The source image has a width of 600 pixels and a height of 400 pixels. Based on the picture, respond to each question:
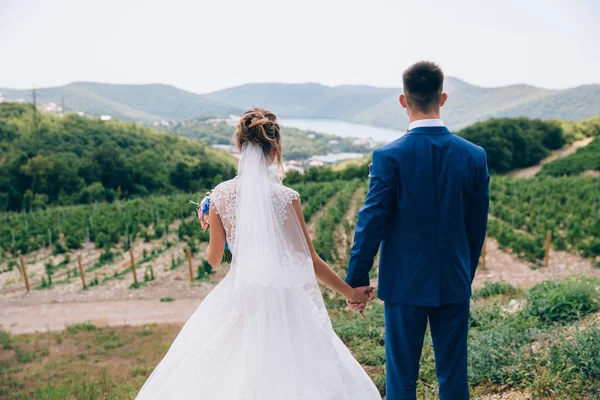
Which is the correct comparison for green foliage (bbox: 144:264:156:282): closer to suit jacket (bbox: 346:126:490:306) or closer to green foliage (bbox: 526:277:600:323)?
green foliage (bbox: 526:277:600:323)

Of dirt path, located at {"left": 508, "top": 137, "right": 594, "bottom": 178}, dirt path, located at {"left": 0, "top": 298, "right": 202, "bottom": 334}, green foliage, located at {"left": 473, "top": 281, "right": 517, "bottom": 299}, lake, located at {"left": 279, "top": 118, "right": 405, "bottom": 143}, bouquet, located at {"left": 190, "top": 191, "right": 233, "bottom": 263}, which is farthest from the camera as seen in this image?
lake, located at {"left": 279, "top": 118, "right": 405, "bottom": 143}

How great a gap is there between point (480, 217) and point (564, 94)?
10826 centimetres

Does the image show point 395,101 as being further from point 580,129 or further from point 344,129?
point 344,129

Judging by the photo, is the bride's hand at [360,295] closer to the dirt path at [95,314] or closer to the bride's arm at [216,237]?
the bride's arm at [216,237]

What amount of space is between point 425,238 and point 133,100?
14374cm

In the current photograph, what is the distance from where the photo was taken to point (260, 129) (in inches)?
99.7

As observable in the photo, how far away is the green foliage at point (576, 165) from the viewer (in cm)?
3569

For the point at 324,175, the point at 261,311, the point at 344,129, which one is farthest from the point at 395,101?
the point at 261,311

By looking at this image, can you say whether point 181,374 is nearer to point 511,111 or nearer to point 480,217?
point 480,217

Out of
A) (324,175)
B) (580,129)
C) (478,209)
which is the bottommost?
(324,175)

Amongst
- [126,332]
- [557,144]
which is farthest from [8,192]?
[557,144]

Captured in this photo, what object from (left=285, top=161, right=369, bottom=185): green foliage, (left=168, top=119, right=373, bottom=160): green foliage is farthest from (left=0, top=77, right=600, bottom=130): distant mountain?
(left=285, top=161, right=369, bottom=185): green foliage

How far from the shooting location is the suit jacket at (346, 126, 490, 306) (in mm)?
2180

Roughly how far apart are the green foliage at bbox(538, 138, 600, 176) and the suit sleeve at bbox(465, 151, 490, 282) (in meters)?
36.7
